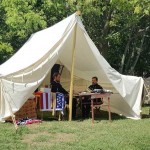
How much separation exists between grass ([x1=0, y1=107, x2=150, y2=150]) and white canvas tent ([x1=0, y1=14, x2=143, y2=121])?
2.23ft

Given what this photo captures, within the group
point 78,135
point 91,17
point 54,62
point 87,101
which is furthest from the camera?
point 91,17

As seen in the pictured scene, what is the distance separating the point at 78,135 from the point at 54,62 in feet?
8.58

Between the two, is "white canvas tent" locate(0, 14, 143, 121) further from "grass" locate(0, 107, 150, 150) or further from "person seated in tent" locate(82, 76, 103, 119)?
"grass" locate(0, 107, 150, 150)

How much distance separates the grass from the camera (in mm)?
→ 6691

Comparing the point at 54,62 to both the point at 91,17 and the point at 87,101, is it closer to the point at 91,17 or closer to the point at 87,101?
the point at 87,101

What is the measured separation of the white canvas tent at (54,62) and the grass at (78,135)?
0.68 m

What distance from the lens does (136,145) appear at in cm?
683

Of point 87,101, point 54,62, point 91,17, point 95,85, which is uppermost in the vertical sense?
point 91,17

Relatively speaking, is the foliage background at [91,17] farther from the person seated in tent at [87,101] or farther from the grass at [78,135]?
the grass at [78,135]

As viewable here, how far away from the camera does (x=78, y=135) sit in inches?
308

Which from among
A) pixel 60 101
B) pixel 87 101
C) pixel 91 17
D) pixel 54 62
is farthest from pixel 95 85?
pixel 91 17

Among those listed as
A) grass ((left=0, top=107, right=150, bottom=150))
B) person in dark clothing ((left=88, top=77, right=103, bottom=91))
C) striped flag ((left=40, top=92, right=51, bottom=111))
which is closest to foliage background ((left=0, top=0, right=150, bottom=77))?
person in dark clothing ((left=88, top=77, right=103, bottom=91))

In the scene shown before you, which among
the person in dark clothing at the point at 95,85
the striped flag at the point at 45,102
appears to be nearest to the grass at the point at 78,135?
the striped flag at the point at 45,102

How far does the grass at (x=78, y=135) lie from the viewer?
669 cm
